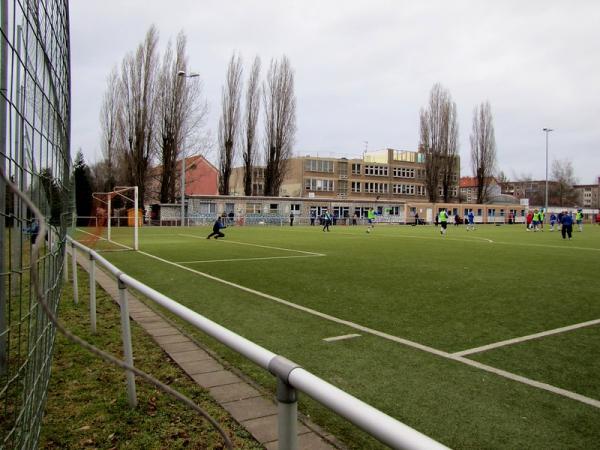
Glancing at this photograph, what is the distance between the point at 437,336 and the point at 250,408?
2.98m

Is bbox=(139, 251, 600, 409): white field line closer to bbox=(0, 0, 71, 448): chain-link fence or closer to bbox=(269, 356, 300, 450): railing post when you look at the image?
bbox=(269, 356, 300, 450): railing post

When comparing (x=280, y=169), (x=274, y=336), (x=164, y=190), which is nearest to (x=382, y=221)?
(x=280, y=169)

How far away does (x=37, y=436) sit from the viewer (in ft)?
10.1

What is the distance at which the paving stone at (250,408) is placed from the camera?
3.57 m

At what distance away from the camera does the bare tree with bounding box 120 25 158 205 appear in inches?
1790

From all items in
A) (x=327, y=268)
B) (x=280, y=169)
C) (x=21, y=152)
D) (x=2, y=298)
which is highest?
(x=280, y=169)

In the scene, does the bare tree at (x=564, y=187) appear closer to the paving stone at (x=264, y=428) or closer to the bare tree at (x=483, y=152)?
the bare tree at (x=483, y=152)

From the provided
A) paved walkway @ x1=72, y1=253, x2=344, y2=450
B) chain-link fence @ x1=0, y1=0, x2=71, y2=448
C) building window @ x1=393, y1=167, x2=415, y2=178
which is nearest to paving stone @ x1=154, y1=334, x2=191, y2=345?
paved walkway @ x1=72, y1=253, x2=344, y2=450

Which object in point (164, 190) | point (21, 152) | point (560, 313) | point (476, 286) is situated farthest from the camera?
point (164, 190)

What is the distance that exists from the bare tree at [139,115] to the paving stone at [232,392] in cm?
4388

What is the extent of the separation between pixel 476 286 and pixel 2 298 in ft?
27.9

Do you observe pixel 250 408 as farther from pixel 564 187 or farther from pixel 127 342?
pixel 564 187

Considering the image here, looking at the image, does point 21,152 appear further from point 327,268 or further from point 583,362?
point 327,268

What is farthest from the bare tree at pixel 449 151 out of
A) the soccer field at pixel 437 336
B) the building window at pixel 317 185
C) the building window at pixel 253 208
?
the soccer field at pixel 437 336
